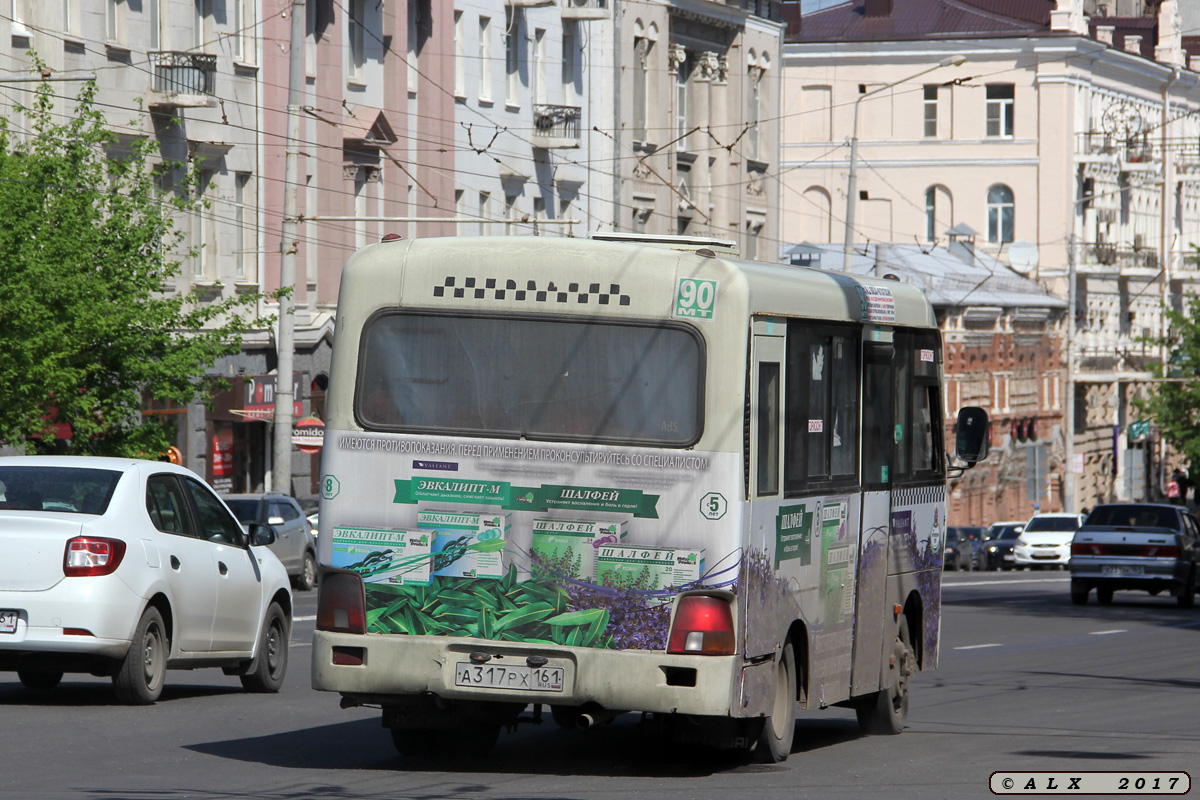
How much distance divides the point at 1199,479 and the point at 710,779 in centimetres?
5454

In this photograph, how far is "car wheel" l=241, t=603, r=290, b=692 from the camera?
1622cm

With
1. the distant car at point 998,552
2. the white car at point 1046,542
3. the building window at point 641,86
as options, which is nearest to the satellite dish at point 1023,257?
the distant car at point 998,552

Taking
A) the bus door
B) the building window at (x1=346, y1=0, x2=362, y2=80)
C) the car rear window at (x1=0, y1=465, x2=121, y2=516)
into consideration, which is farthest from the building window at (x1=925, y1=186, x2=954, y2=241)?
the car rear window at (x1=0, y1=465, x2=121, y2=516)

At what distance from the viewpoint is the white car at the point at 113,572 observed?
1384cm

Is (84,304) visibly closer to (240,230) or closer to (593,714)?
(240,230)

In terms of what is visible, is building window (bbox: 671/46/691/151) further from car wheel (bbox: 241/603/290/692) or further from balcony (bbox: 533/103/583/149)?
car wheel (bbox: 241/603/290/692)

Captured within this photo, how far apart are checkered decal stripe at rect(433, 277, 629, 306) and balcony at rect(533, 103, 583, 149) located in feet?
138

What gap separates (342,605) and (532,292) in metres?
1.82

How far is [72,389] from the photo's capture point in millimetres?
28469

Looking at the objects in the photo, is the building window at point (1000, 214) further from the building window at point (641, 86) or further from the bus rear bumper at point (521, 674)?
the bus rear bumper at point (521, 674)

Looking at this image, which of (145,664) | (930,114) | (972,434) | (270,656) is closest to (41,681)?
(145,664)

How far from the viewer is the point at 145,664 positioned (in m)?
14.4

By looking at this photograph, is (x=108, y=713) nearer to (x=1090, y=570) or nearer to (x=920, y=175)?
(x=1090, y=570)

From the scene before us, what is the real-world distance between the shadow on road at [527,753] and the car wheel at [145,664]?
47.9 inches
